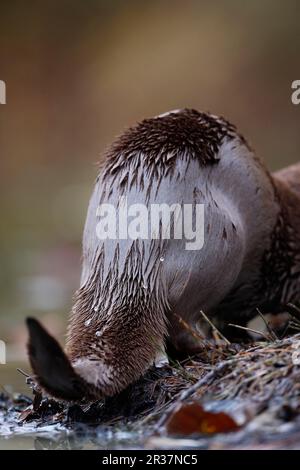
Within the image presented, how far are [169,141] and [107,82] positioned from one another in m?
17.4

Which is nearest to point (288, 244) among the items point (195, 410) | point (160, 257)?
point (160, 257)

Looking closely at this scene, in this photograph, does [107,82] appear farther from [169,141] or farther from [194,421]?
[194,421]

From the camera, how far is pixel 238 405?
4008 mm

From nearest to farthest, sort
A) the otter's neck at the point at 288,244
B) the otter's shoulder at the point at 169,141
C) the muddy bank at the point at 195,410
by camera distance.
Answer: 1. the muddy bank at the point at 195,410
2. the otter's shoulder at the point at 169,141
3. the otter's neck at the point at 288,244

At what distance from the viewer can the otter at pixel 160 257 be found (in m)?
4.45

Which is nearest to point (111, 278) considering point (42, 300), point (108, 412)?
point (108, 412)

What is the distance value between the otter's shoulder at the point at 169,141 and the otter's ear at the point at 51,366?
1.31 metres

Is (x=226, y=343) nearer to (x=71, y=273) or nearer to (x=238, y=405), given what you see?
(x=238, y=405)

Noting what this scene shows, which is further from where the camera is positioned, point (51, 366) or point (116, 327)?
point (116, 327)

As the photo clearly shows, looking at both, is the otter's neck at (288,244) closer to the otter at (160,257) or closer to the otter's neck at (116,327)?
Result: the otter at (160,257)

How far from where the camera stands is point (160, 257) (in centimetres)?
480

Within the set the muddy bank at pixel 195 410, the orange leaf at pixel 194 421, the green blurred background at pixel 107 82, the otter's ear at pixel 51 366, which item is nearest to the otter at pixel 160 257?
the otter's ear at pixel 51 366

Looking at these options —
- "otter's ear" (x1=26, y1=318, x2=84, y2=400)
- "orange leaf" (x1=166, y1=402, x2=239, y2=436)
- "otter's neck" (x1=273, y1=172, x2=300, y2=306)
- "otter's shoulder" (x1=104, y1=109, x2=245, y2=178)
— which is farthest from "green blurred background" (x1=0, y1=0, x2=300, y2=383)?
"orange leaf" (x1=166, y1=402, x2=239, y2=436)
